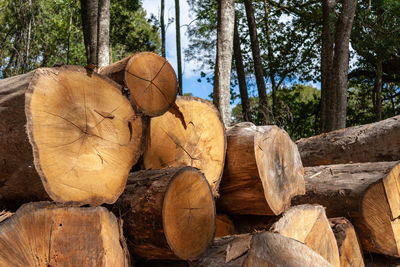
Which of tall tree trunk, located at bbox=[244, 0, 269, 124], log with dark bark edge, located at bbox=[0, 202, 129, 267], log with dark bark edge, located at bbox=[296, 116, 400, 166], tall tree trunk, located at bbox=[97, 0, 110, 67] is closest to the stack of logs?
log with dark bark edge, located at bbox=[0, 202, 129, 267]

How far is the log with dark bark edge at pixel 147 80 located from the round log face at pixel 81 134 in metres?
0.13

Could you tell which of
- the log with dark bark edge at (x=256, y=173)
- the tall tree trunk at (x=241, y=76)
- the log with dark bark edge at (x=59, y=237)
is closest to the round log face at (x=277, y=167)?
the log with dark bark edge at (x=256, y=173)

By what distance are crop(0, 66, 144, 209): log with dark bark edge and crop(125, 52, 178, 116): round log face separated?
15 centimetres

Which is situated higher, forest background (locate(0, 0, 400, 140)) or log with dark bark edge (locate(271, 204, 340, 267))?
forest background (locate(0, 0, 400, 140))

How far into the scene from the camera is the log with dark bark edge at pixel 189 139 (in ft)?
8.78

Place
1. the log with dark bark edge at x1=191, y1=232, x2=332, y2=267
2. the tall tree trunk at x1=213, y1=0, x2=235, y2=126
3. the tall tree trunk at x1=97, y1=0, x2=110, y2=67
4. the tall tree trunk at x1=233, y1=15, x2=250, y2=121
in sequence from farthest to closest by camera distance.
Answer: the tall tree trunk at x1=233, y1=15, x2=250, y2=121 < the tall tree trunk at x1=97, y1=0, x2=110, y2=67 < the tall tree trunk at x1=213, y1=0, x2=235, y2=126 < the log with dark bark edge at x1=191, y1=232, x2=332, y2=267

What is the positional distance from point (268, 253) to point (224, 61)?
187 inches

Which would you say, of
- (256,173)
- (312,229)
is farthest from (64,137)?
(312,229)

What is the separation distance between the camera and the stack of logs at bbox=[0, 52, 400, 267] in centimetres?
186

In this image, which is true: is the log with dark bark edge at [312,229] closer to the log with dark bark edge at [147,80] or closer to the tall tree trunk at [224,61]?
the log with dark bark edge at [147,80]

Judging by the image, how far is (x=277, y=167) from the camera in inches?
122

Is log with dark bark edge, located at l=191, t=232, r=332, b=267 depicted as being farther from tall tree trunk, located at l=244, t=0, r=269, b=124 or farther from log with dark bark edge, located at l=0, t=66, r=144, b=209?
tall tree trunk, located at l=244, t=0, r=269, b=124

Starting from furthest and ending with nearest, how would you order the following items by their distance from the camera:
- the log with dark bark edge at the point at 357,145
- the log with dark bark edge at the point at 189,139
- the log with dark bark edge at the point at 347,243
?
the log with dark bark edge at the point at 357,145, the log with dark bark edge at the point at 347,243, the log with dark bark edge at the point at 189,139

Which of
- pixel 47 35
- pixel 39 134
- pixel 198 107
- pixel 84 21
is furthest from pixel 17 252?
pixel 47 35
